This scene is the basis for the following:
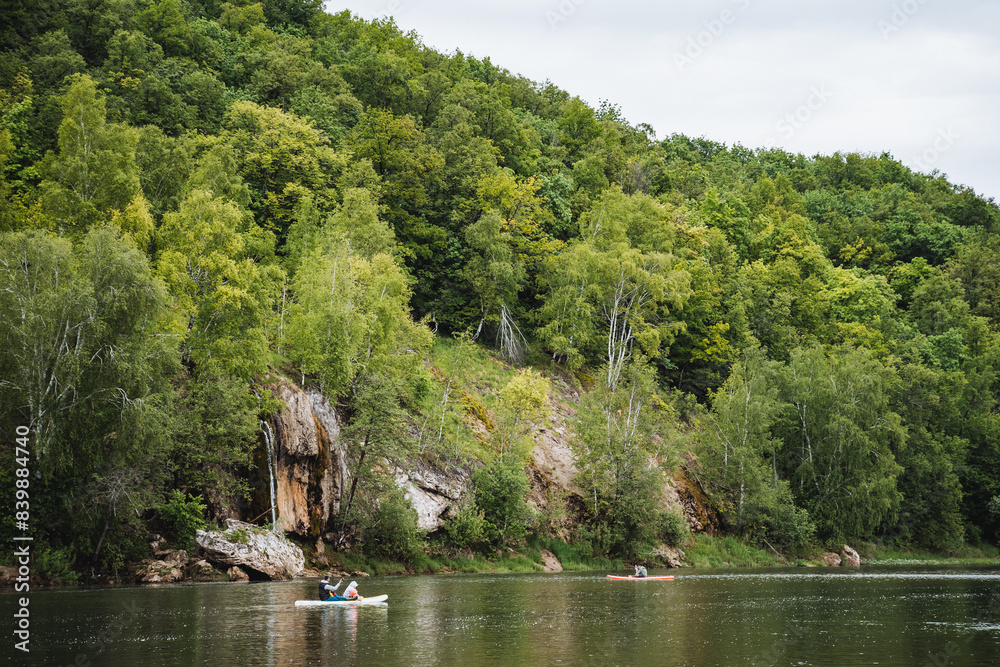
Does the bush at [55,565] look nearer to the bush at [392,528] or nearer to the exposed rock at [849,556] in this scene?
the bush at [392,528]

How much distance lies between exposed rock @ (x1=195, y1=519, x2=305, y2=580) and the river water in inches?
80.4

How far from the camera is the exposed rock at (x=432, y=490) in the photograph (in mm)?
57688

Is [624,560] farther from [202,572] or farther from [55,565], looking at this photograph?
[55,565]

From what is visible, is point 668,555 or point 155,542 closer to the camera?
point 155,542

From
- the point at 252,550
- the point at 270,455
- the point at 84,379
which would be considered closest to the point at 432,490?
the point at 270,455

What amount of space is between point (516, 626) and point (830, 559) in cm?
5636

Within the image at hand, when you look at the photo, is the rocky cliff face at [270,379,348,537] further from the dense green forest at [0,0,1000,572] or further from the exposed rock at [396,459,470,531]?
the exposed rock at [396,459,470,531]

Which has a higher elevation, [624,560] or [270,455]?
[270,455]

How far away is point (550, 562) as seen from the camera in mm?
64562

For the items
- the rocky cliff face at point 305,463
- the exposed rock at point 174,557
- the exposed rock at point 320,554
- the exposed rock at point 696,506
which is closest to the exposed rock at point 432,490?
the rocky cliff face at point 305,463

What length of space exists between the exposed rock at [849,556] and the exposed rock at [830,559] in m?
0.79

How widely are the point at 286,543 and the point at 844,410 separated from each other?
5521 centimetres

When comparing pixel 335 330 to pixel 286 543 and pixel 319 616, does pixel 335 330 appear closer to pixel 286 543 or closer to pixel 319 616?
pixel 286 543

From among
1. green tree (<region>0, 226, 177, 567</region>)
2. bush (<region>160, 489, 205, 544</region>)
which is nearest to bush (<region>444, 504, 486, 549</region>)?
bush (<region>160, 489, 205, 544</region>)
